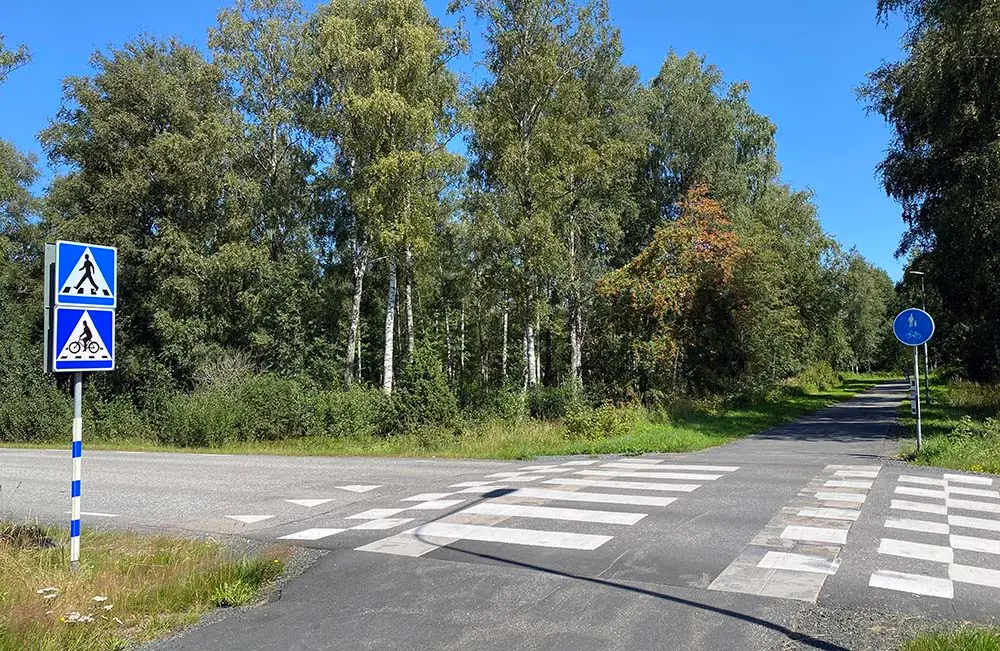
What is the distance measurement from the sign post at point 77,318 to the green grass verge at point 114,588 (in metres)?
0.40

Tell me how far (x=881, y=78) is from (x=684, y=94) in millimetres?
12506

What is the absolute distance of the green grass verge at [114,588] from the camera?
4898 mm

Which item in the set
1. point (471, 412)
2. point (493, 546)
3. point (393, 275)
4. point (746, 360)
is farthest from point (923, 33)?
point (493, 546)

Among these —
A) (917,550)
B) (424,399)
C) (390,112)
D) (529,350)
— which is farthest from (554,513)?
(390,112)

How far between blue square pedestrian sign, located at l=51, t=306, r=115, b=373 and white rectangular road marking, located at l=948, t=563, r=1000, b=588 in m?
7.67

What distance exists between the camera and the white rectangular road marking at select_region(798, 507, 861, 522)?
8055 millimetres

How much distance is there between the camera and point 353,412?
965 inches

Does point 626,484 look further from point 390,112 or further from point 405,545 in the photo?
point 390,112

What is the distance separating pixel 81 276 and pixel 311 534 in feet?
13.0

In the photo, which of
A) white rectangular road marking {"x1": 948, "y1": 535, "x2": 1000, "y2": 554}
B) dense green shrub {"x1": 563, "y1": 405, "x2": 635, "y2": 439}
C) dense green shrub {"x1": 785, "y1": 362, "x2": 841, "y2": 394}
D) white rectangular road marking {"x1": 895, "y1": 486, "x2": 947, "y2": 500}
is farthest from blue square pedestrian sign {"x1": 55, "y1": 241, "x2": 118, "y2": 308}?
dense green shrub {"x1": 785, "y1": 362, "x2": 841, "y2": 394}

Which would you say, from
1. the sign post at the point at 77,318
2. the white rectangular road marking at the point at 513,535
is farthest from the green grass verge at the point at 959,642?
the sign post at the point at 77,318

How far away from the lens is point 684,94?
35688mm

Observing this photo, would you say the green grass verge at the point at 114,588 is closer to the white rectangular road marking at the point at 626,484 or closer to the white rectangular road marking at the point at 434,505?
the white rectangular road marking at the point at 434,505

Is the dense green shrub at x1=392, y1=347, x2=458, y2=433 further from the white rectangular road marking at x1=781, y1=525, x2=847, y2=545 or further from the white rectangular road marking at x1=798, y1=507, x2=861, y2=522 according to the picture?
the white rectangular road marking at x1=781, y1=525, x2=847, y2=545
